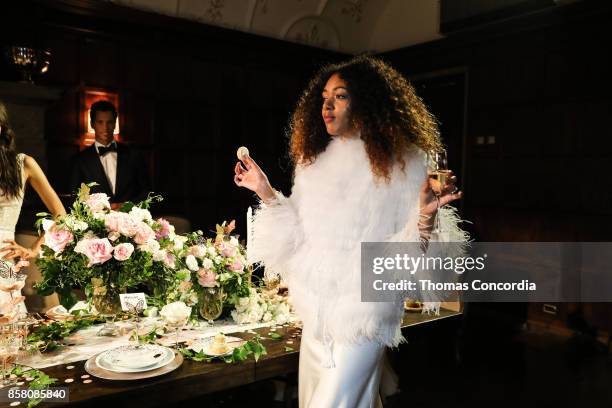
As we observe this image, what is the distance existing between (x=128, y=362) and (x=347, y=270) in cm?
72

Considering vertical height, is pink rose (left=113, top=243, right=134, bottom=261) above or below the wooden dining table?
above

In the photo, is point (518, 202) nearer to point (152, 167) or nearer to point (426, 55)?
point (426, 55)

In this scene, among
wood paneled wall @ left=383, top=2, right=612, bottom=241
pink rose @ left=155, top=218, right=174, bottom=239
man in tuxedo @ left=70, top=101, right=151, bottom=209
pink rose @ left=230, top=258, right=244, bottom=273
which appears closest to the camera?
pink rose @ left=155, top=218, right=174, bottom=239

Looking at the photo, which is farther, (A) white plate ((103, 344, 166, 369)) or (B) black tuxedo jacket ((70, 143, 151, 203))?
(B) black tuxedo jacket ((70, 143, 151, 203))

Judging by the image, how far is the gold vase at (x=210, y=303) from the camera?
1938mm

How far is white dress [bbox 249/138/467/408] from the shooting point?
157 centimetres

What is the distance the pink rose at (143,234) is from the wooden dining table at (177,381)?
1.36 feet

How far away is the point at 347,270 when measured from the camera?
1598mm

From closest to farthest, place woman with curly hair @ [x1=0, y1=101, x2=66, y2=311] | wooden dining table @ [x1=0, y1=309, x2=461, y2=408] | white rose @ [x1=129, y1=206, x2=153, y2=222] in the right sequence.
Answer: wooden dining table @ [x1=0, y1=309, x2=461, y2=408]
white rose @ [x1=129, y1=206, x2=153, y2=222]
woman with curly hair @ [x1=0, y1=101, x2=66, y2=311]

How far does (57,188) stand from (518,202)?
4.54 metres

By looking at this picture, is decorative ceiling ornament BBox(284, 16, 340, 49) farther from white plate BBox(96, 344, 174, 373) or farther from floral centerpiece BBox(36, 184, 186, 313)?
white plate BBox(96, 344, 174, 373)

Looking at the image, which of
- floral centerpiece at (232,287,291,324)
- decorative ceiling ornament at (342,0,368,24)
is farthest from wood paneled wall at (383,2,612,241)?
floral centerpiece at (232,287,291,324)

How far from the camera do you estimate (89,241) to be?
1.59 metres

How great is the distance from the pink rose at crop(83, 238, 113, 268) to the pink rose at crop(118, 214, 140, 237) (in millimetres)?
68
